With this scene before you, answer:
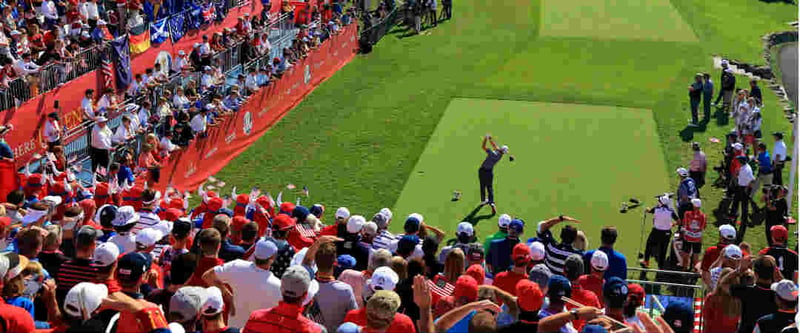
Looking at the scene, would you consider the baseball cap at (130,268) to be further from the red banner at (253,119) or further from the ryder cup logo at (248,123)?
the ryder cup logo at (248,123)

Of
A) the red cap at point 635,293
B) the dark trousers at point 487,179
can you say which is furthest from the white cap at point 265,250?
the dark trousers at point 487,179

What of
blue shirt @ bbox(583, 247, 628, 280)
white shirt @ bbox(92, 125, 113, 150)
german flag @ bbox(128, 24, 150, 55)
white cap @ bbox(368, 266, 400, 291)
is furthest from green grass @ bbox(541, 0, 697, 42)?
white cap @ bbox(368, 266, 400, 291)

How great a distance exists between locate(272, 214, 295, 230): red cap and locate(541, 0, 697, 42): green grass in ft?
84.2

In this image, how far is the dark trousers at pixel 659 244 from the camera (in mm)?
15352

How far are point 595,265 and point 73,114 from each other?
1298cm

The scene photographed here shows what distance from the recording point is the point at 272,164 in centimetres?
2036

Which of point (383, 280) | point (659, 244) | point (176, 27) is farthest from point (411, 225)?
point (176, 27)

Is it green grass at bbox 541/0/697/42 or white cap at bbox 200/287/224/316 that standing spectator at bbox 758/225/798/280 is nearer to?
white cap at bbox 200/287/224/316

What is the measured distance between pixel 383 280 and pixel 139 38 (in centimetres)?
1654

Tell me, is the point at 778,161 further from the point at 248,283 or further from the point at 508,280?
the point at 248,283

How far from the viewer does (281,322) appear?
6926 millimetres

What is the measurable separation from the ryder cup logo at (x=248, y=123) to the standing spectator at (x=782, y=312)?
48.4 feet

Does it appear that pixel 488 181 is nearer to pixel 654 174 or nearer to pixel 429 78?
pixel 654 174

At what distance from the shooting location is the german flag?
22.1 meters
